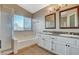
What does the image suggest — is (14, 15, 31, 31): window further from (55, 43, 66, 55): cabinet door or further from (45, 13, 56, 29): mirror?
(55, 43, 66, 55): cabinet door

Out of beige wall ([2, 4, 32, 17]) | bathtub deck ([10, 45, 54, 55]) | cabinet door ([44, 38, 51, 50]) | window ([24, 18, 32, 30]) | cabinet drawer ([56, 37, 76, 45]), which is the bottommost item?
bathtub deck ([10, 45, 54, 55])

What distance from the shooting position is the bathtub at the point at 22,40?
1.43 m

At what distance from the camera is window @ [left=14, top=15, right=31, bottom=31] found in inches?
55.5

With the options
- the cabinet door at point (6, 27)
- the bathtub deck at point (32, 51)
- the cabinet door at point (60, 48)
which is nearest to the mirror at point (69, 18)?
the cabinet door at point (60, 48)

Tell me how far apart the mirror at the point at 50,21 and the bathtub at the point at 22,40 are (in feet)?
0.93

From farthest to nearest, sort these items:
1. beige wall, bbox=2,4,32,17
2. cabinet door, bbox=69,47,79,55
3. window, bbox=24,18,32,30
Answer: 1. window, bbox=24,18,32,30
2. beige wall, bbox=2,4,32,17
3. cabinet door, bbox=69,47,79,55

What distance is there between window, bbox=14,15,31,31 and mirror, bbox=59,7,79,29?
0.48 meters

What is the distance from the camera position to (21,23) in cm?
143

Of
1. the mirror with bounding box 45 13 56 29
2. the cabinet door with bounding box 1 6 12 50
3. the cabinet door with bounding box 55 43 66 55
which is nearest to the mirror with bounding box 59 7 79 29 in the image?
the mirror with bounding box 45 13 56 29

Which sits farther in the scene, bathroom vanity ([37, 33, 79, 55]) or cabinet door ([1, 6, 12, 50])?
cabinet door ([1, 6, 12, 50])

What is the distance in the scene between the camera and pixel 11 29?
1.43 meters

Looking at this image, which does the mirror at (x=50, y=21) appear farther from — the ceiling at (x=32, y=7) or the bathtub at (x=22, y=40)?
the bathtub at (x=22, y=40)

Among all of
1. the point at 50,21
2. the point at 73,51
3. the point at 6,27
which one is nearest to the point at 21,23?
the point at 6,27
